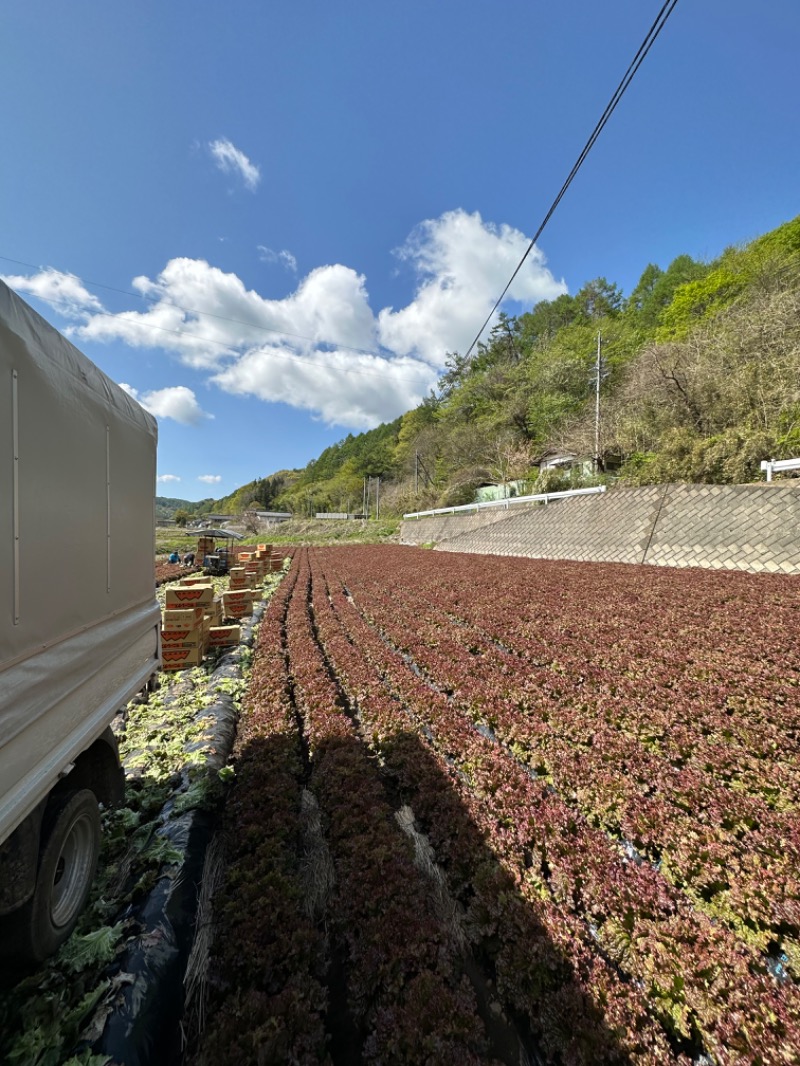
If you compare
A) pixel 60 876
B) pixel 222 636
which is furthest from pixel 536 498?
pixel 60 876

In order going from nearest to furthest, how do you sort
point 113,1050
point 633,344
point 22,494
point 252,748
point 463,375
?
point 113,1050 → point 22,494 → point 252,748 → point 633,344 → point 463,375

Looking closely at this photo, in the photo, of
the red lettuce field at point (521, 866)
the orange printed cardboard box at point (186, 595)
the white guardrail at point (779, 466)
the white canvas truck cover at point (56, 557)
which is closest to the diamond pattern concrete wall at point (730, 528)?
the white guardrail at point (779, 466)

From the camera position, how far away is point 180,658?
233 inches

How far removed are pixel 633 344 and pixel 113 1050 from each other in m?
41.5

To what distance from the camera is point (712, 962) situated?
5.30 ft

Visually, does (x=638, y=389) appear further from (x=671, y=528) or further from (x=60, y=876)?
(x=60, y=876)

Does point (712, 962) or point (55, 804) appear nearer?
point (712, 962)

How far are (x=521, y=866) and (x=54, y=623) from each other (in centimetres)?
259

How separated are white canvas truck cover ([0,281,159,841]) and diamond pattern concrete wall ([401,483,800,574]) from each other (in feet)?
42.1

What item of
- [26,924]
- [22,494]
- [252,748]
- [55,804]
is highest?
[22,494]

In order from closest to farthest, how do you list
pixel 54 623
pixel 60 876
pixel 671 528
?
pixel 54 623
pixel 60 876
pixel 671 528

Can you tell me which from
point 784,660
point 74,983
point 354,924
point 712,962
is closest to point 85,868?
point 74,983

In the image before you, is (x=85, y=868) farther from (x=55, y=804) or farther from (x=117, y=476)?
(x=117, y=476)

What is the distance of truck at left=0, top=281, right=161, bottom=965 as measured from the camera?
1.48 meters
